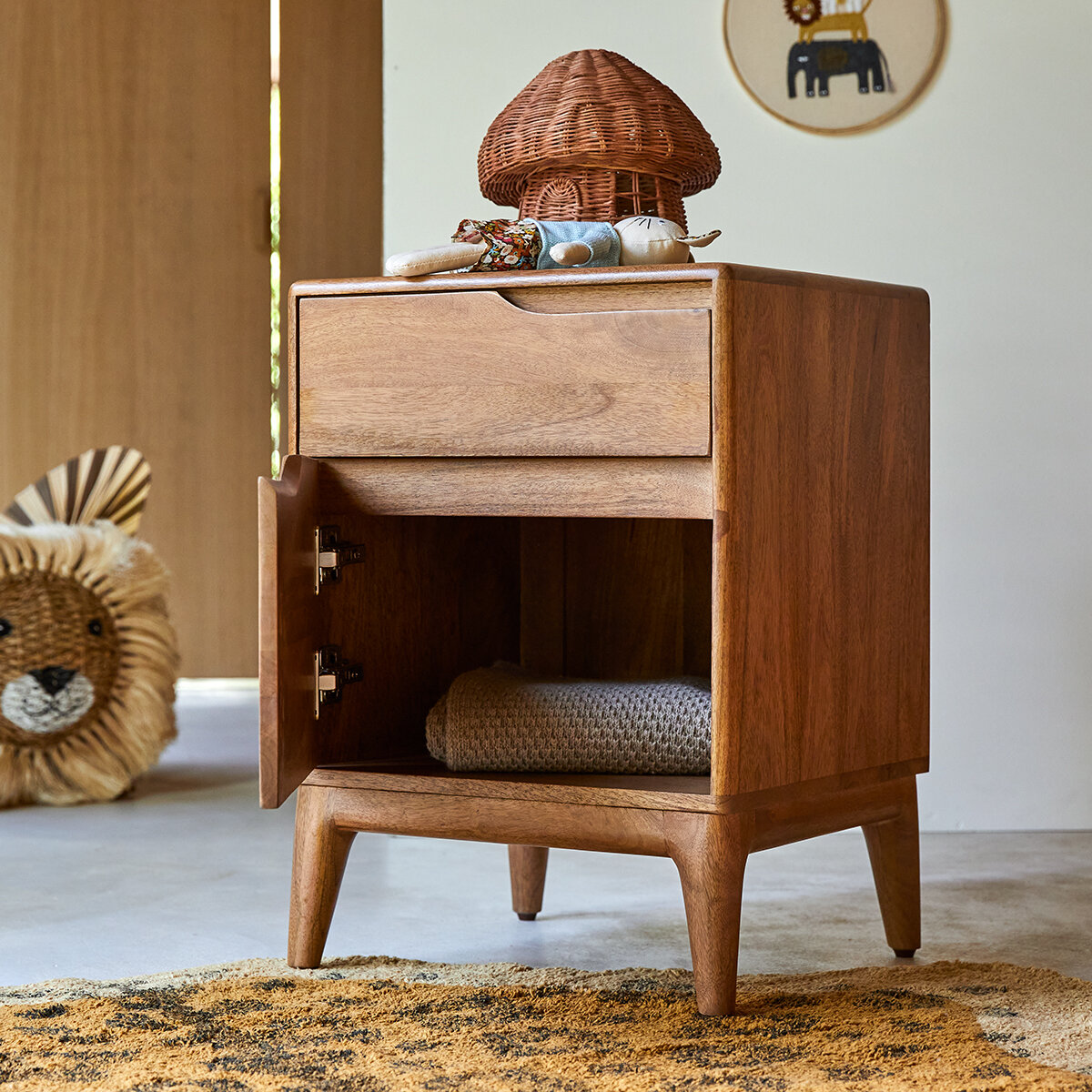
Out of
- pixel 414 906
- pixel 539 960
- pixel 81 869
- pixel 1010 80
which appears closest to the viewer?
pixel 539 960

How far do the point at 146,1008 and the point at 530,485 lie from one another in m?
0.50

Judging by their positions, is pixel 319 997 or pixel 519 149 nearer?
pixel 319 997

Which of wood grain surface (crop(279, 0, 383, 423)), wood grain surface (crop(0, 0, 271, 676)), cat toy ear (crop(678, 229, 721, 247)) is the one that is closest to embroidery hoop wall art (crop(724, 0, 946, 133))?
cat toy ear (crop(678, 229, 721, 247))

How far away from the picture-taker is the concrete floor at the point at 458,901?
1.42 meters

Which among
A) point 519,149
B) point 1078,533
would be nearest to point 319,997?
point 519,149

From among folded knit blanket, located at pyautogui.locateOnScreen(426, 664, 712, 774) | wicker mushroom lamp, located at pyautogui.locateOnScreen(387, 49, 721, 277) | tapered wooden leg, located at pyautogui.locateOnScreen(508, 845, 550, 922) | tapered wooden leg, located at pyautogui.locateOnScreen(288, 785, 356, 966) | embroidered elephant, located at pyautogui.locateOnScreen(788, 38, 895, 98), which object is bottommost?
tapered wooden leg, located at pyautogui.locateOnScreen(508, 845, 550, 922)

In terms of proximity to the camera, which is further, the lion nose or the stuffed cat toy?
the lion nose

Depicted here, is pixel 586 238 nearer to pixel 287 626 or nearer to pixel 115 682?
pixel 287 626

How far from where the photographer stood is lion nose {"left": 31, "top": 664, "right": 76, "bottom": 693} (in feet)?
7.20

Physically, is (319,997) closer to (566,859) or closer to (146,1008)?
(146,1008)

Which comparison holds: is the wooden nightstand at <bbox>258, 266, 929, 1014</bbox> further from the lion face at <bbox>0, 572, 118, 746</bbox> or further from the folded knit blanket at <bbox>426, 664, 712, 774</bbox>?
the lion face at <bbox>0, 572, 118, 746</bbox>

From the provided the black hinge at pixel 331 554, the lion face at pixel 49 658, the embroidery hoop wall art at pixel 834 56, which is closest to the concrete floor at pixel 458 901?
the lion face at pixel 49 658

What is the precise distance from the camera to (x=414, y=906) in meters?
1.60

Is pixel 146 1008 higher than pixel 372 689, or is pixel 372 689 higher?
pixel 372 689
